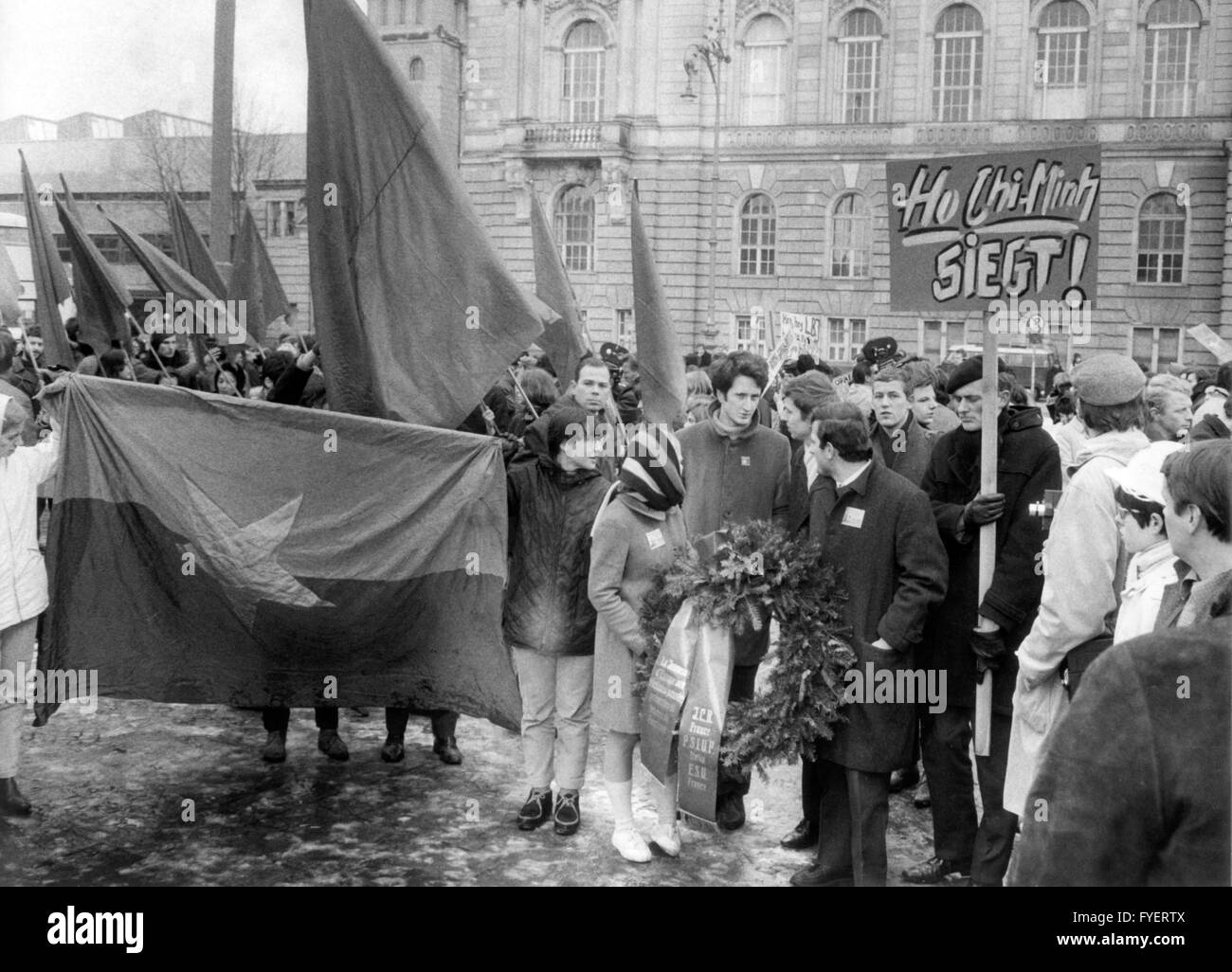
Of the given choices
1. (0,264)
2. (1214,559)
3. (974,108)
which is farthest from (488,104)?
(1214,559)

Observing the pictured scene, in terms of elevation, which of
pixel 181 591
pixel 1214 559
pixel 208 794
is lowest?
pixel 208 794

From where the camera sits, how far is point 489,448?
19.9ft

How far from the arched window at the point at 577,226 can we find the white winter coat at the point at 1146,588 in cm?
3834

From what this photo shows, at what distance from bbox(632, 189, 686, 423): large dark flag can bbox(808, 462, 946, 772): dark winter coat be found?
108 inches

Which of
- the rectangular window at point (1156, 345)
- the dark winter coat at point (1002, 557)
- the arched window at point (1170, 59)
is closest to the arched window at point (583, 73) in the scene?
the arched window at point (1170, 59)

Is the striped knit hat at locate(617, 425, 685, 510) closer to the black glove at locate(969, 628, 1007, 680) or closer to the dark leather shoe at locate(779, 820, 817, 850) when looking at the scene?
the black glove at locate(969, 628, 1007, 680)

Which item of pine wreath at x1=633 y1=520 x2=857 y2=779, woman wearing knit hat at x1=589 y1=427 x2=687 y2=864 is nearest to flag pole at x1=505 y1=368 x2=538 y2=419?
woman wearing knit hat at x1=589 y1=427 x2=687 y2=864

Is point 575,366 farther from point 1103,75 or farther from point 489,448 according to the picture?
point 1103,75

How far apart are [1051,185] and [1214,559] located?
3.35 meters

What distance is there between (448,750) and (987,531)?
11.2ft

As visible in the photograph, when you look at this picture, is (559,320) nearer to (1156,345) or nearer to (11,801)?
(11,801)

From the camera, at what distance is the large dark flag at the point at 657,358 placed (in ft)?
26.5

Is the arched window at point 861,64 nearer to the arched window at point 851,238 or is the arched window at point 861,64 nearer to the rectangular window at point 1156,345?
the arched window at point 851,238

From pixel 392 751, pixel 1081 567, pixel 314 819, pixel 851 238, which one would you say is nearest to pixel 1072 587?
pixel 1081 567
